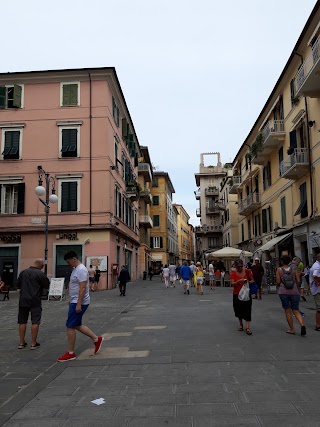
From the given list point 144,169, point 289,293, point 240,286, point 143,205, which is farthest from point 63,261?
point 143,205

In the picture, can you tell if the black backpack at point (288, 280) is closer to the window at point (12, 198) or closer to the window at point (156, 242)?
the window at point (12, 198)

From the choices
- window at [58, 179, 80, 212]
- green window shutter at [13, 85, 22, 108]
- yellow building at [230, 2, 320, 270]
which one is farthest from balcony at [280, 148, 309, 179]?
green window shutter at [13, 85, 22, 108]

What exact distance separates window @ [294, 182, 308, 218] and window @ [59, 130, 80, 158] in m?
14.3

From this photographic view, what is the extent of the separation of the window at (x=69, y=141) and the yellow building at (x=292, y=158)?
12.1 metres

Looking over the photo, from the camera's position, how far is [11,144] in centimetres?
2756

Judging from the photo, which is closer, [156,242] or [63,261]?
[63,261]

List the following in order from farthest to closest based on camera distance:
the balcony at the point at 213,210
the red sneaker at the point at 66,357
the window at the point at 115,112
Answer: the balcony at the point at 213,210
the window at the point at 115,112
the red sneaker at the point at 66,357

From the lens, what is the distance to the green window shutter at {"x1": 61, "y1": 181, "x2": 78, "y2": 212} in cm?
2697

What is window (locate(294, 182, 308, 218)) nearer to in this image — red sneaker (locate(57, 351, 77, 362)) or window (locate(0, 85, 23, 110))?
red sneaker (locate(57, 351, 77, 362))

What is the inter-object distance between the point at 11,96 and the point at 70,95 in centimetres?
415

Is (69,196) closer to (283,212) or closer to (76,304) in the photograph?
(283,212)

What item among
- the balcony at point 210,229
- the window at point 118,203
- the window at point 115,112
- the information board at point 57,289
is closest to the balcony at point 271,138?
the window at point 118,203

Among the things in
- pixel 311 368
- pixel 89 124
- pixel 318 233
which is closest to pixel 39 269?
pixel 311 368

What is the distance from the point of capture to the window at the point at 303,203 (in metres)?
22.0
